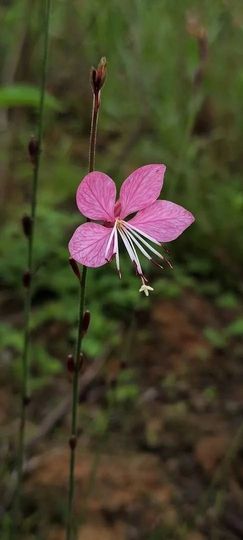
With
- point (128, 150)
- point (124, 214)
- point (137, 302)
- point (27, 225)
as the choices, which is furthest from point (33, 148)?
point (128, 150)

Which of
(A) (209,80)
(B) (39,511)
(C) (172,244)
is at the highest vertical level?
(A) (209,80)

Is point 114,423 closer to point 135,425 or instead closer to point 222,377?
point 135,425

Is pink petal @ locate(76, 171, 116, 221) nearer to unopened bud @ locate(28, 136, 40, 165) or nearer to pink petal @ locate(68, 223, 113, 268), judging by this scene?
pink petal @ locate(68, 223, 113, 268)

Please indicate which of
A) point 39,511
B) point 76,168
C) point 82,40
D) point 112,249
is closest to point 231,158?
point 76,168

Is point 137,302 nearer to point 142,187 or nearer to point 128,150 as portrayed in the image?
point 142,187

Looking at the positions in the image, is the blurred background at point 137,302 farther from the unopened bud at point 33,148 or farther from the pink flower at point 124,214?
the pink flower at point 124,214

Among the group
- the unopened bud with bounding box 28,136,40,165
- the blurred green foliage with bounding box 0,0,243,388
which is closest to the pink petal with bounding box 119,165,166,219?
the unopened bud with bounding box 28,136,40,165
